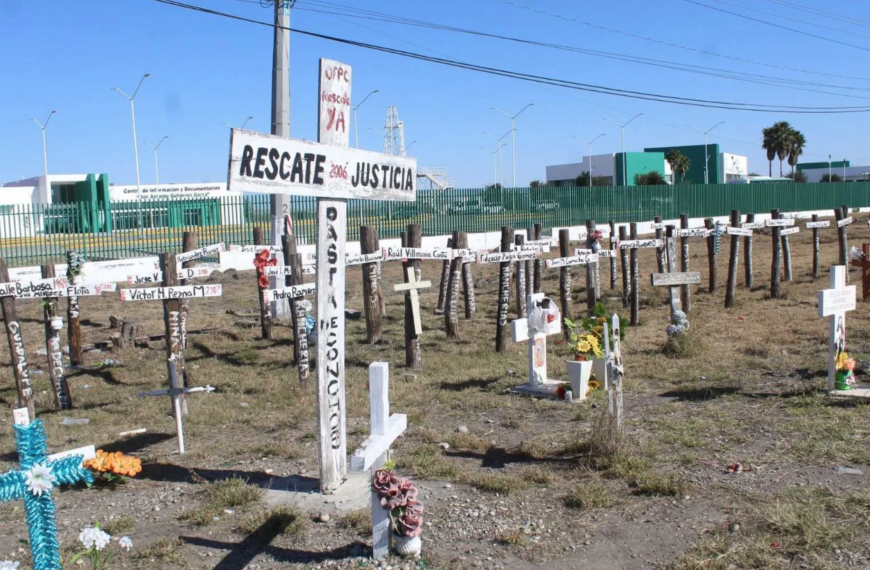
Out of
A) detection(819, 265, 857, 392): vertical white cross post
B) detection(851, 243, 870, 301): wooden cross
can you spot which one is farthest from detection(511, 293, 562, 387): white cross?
detection(851, 243, 870, 301): wooden cross

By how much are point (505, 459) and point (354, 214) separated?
75.2ft

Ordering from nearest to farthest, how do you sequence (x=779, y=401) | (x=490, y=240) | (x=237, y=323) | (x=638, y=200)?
(x=779, y=401) < (x=237, y=323) < (x=490, y=240) < (x=638, y=200)

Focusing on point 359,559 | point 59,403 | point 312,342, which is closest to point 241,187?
point 359,559

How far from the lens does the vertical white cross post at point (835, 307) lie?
821 cm

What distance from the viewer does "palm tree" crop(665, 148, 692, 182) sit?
7806 cm

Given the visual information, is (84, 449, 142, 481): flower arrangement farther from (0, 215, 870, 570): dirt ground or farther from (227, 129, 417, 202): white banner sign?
(227, 129, 417, 202): white banner sign

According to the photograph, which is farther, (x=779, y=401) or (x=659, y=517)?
(x=779, y=401)

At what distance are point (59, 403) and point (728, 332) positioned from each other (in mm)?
9329

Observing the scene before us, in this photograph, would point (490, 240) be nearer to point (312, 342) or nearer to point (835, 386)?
point (312, 342)

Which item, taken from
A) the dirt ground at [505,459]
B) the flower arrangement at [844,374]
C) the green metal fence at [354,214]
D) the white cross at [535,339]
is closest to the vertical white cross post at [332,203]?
the dirt ground at [505,459]

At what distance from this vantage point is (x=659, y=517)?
17.9 feet

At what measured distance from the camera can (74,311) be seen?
33.7 ft

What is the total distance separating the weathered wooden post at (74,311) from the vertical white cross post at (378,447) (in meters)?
5.42

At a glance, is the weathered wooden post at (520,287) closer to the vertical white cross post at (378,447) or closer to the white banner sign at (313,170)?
the white banner sign at (313,170)
